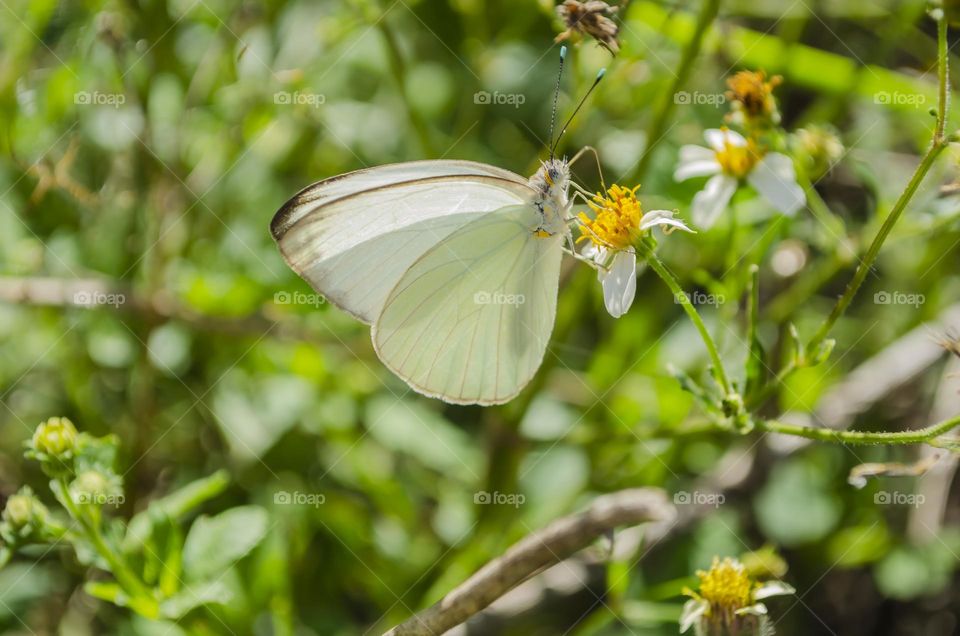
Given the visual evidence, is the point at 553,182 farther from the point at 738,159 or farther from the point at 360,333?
the point at 360,333

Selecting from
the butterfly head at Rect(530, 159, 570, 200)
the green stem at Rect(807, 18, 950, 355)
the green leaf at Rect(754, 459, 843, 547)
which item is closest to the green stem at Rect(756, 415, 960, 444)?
the green stem at Rect(807, 18, 950, 355)

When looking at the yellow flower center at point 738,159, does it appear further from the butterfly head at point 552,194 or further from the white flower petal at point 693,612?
the white flower petal at point 693,612

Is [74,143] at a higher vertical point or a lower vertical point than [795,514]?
higher

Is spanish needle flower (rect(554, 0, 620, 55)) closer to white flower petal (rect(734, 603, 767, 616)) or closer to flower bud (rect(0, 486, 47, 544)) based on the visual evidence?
white flower petal (rect(734, 603, 767, 616))

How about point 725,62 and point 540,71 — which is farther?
point 540,71

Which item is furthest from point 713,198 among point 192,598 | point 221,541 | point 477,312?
point 192,598

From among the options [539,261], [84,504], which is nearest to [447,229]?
[539,261]

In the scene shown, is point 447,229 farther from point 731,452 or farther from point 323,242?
point 731,452
